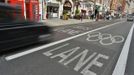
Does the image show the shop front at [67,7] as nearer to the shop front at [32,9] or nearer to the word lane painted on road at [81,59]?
the shop front at [32,9]

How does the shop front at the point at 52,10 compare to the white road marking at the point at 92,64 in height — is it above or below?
above

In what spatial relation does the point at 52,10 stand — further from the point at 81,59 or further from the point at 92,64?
the point at 92,64

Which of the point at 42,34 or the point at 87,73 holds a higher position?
the point at 42,34

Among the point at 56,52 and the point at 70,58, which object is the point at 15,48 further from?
the point at 70,58

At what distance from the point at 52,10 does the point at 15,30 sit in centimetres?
2224

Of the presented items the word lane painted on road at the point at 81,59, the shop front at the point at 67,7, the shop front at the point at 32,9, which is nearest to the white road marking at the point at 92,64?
the word lane painted on road at the point at 81,59

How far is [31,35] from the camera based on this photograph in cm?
618

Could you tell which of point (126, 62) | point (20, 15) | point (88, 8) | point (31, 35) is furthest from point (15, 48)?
point (88, 8)

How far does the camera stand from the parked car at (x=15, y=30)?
516 centimetres

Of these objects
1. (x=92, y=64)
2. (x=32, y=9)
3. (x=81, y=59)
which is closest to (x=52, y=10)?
(x=32, y=9)

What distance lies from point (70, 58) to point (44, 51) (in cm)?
118

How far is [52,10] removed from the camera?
89.3 ft

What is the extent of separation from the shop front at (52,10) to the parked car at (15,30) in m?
20.1

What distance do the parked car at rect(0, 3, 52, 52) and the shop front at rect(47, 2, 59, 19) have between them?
20075 millimetres
